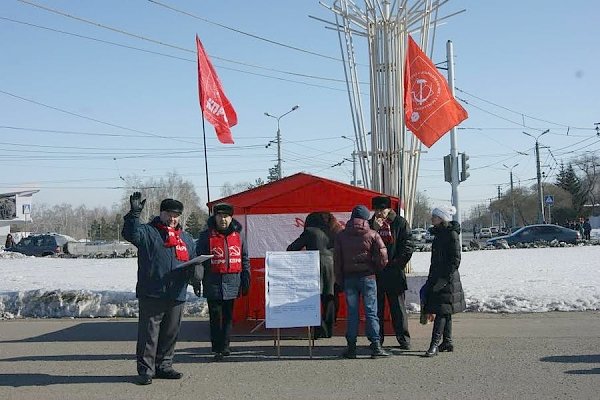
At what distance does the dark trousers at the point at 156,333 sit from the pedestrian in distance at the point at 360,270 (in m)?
1.99

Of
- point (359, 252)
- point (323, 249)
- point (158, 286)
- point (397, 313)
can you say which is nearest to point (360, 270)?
point (359, 252)

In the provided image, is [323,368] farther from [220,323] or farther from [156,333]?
[156,333]

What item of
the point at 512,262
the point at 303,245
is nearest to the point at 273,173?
the point at 512,262

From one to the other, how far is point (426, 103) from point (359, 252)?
4.63 m

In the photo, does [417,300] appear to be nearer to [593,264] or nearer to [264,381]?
[264,381]

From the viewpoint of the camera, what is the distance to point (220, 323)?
8312 mm

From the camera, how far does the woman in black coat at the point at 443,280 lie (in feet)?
26.4

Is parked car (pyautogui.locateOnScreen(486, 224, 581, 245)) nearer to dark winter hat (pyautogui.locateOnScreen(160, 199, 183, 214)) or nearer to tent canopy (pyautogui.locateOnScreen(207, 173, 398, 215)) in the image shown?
tent canopy (pyautogui.locateOnScreen(207, 173, 398, 215))

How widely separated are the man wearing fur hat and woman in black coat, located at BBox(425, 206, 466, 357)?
45cm

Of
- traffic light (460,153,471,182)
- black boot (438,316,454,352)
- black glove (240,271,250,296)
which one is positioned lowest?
black boot (438,316,454,352)

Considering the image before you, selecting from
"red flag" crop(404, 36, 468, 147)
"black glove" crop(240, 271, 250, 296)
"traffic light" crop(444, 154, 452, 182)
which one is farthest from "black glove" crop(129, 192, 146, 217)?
"traffic light" crop(444, 154, 452, 182)

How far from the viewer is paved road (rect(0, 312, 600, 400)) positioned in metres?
6.59

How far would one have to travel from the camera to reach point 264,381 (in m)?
7.10

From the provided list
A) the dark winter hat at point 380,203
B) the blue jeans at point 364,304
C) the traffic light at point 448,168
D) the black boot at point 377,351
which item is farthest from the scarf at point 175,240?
the traffic light at point 448,168
